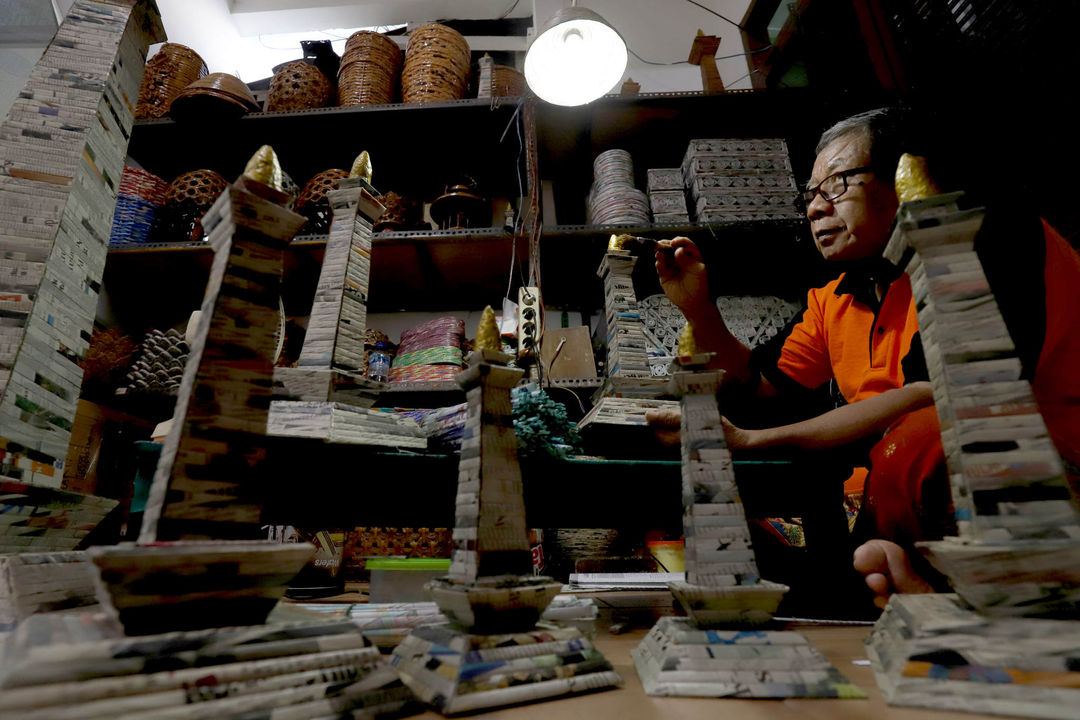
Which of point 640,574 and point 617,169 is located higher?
point 617,169

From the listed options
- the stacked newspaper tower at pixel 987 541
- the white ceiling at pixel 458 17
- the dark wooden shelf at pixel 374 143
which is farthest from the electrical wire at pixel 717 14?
the stacked newspaper tower at pixel 987 541

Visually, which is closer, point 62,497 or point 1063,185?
point 62,497

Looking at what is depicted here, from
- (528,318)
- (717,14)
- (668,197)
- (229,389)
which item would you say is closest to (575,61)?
(668,197)

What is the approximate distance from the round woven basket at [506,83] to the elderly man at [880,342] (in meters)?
1.57

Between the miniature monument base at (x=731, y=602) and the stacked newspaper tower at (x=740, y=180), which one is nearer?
the miniature monument base at (x=731, y=602)

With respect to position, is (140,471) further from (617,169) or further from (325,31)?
(325,31)

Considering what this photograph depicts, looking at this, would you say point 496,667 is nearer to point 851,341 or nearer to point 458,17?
point 851,341

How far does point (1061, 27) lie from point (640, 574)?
2.09m

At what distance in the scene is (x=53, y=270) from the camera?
699mm

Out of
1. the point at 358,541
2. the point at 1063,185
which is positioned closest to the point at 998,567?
the point at 1063,185

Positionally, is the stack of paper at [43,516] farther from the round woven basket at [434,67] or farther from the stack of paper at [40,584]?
the round woven basket at [434,67]

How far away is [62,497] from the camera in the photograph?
65 cm

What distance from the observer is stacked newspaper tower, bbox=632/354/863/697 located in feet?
1.78

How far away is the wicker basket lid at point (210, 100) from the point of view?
7.49 ft
